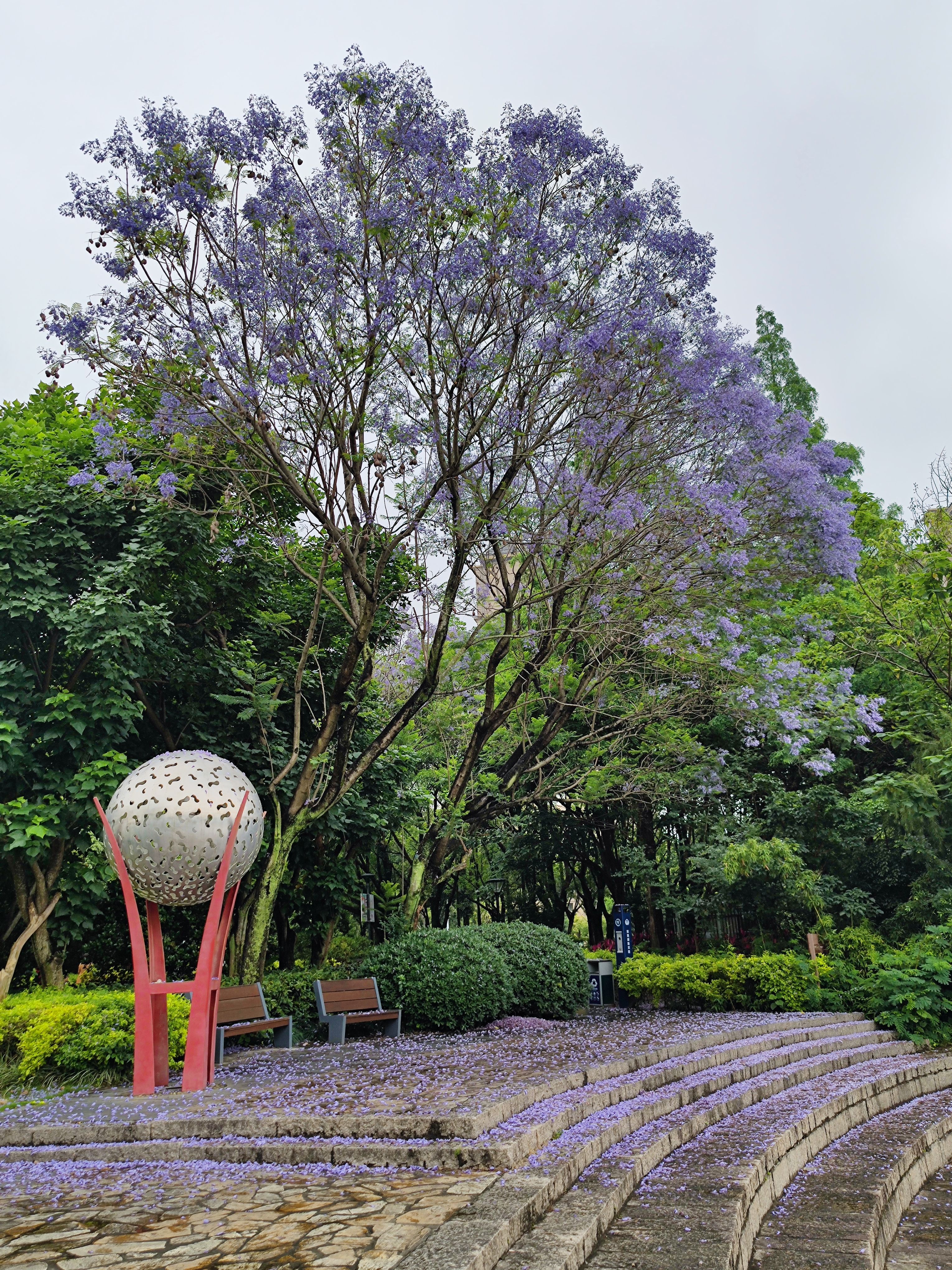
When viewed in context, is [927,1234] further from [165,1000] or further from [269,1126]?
[165,1000]

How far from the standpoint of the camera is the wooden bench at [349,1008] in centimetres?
935

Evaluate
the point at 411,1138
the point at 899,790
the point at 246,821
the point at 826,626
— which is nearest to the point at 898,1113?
the point at 411,1138

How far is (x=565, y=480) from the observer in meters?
10.5

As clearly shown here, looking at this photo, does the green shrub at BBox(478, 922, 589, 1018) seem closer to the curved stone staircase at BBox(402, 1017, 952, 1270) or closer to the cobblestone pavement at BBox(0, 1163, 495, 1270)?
the curved stone staircase at BBox(402, 1017, 952, 1270)

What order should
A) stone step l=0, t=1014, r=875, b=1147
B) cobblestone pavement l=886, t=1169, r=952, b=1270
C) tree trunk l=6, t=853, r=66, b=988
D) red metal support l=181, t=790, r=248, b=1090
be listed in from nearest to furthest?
cobblestone pavement l=886, t=1169, r=952, b=1270 < stone step l=0, t=1014, r=875, b=1147 < red metal support l=181, t=790, r=248, b=1090 < tree trunk l=6, t=853, r=66, b=988

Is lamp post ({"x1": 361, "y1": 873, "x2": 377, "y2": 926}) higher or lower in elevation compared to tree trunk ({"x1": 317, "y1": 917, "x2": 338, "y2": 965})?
higher

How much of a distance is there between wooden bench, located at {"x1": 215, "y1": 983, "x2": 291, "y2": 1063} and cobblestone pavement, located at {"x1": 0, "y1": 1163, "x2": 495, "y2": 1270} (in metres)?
3.39

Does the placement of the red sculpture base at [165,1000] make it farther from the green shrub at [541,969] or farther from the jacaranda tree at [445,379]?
the green shrub at [541,969]

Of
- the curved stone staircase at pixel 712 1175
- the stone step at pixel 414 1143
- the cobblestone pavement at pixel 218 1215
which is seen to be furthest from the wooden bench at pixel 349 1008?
the cobblestone pavement at pixel 218 1215

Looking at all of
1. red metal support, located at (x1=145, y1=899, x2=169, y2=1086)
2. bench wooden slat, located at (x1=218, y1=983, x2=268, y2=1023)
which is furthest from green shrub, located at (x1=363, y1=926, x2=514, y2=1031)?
red metal support, located at (x1=145, y1=899, x2=169, y2=1086)

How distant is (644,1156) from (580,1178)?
20.6 inches

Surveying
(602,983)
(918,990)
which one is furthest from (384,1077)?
(602,983)

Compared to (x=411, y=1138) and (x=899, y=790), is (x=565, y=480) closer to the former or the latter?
(x=899, y=790)

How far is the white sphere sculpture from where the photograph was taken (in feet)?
21.3
